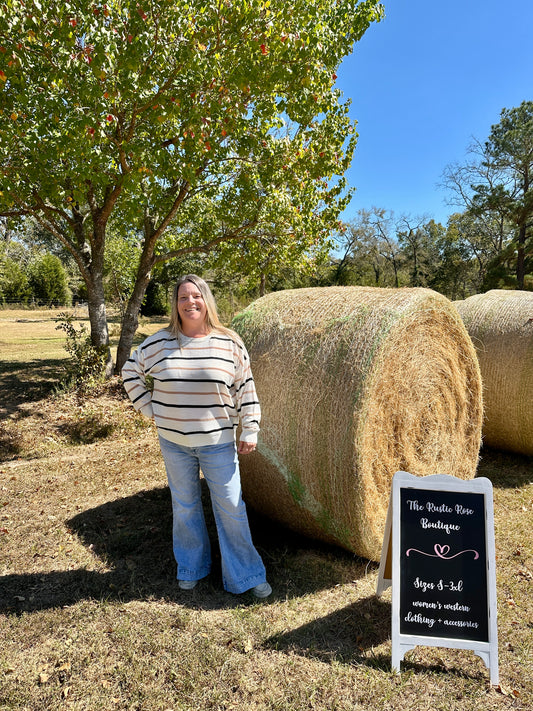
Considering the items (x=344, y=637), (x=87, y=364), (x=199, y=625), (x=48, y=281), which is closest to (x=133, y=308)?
(x=87, y=364)

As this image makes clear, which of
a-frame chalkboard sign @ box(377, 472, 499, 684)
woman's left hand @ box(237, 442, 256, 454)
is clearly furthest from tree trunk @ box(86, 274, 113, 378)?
a-frame chalkboard sign @ box(377, 472, 499, 684)

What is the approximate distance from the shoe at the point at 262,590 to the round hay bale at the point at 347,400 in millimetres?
645

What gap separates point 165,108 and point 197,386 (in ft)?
20.1

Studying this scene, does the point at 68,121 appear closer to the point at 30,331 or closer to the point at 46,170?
the point at 46,170

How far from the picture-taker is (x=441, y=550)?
3076mm

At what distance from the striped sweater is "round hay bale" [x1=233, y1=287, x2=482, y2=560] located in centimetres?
49

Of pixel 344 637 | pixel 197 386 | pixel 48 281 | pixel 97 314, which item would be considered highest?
pixel 48 281

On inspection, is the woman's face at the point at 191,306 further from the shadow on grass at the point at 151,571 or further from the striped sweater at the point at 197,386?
the shadow on grass at the point at 151,571

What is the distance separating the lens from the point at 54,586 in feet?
12.1

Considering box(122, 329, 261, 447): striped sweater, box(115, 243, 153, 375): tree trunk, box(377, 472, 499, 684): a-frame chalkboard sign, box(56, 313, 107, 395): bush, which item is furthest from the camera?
box(115, 243, 153, 375): tree trunk

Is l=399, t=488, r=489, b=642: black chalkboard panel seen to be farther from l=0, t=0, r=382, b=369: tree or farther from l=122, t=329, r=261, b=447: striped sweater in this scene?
l=0, t=0, r=382, b=369: tree

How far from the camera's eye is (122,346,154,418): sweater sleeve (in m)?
3.48

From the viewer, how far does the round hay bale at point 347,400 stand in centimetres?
352

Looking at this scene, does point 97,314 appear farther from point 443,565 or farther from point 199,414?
point 443,565
